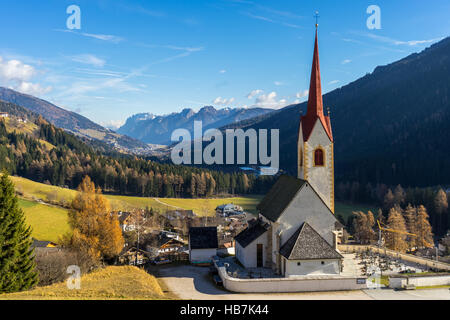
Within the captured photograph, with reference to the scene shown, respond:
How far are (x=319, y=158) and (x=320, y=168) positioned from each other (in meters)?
0.96

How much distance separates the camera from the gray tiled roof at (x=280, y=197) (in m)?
31.1

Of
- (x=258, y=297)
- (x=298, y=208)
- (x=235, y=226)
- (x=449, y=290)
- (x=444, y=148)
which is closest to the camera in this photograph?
(x=258, y=297)

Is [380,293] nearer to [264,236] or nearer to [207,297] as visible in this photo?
[264,236]

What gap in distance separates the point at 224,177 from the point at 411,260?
310 feet

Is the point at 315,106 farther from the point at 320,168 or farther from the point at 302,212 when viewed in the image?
the point at 302,212

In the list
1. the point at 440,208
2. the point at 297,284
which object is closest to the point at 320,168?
the point at 297,284

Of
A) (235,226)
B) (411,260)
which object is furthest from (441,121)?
(411,260)

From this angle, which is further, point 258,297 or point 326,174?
point 326,174

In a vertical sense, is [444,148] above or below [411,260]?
above

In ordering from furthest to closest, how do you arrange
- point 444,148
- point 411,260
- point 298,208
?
point 444,148 < point 411,260 < point 298,208

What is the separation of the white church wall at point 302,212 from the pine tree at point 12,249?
20.2 m

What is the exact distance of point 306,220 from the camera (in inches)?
1198

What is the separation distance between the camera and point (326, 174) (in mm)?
33281

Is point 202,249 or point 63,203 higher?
point 63,203
